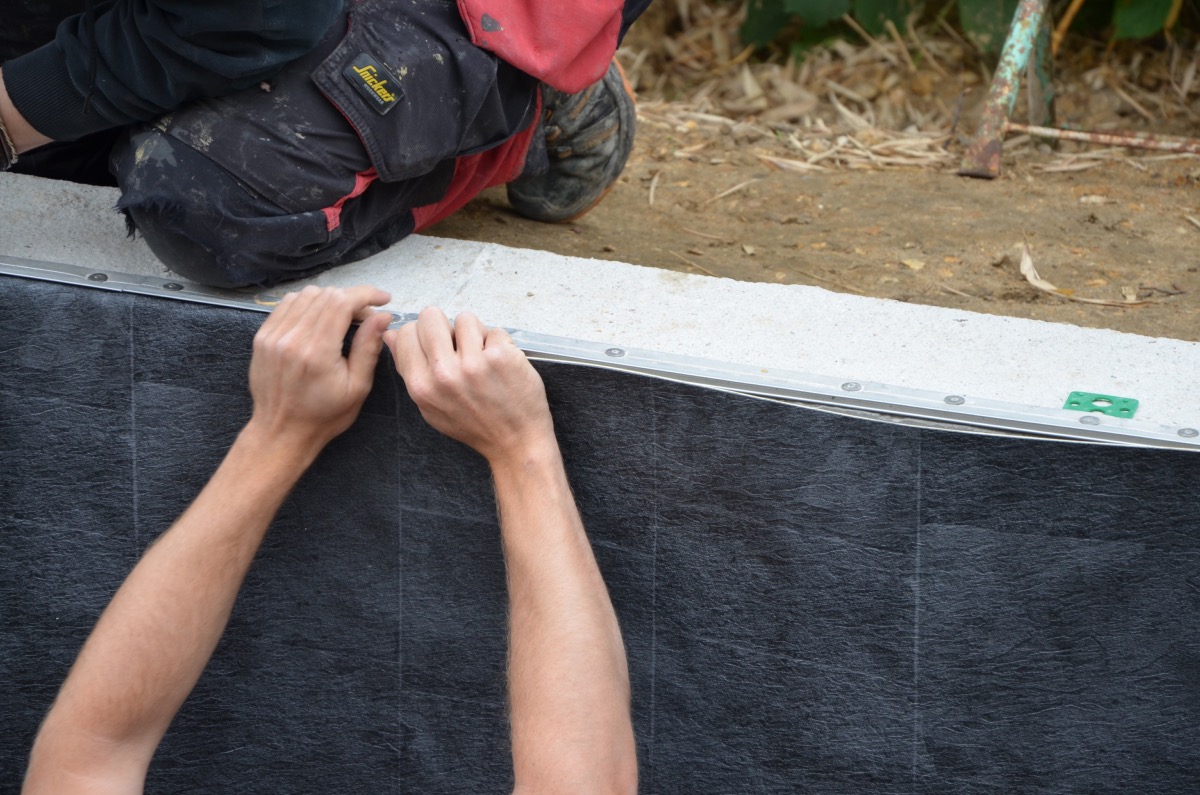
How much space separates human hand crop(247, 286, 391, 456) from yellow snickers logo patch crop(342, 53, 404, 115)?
0.92 ft

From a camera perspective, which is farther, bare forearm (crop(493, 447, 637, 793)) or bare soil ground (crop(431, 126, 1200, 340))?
bare soil ground (crop(431, 126, 1200, 340))

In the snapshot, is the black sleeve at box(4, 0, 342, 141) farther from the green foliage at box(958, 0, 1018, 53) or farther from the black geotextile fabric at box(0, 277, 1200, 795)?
the green foliage at box(958, 0, 1018, 53)

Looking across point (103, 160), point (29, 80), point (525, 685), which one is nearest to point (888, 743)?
point (525, 685)

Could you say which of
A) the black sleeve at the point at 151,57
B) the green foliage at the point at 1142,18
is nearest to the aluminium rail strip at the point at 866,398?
the black sleeve at the point at 151,57

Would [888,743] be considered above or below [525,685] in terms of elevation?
below

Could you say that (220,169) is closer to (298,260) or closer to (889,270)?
(298,260)

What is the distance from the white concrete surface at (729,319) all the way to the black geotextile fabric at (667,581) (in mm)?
103

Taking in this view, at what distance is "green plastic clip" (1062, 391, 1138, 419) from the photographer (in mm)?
1235

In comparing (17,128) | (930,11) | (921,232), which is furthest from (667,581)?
(930,11)

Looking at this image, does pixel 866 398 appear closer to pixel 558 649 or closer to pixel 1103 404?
pixel 1103 404

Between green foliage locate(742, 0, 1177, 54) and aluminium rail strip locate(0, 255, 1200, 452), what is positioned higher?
green foliage locate(742, 0, 1177, 54)

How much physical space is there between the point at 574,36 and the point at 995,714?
1042 millimetres

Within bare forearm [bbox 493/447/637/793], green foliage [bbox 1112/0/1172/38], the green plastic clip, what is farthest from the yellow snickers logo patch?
green foliage [bbox 1112/0/1172/38]

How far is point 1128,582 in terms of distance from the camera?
125 centimetres
